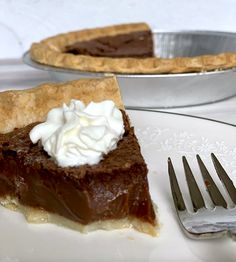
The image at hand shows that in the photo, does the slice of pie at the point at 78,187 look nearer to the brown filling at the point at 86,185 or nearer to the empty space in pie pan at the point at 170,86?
the brown filling at the point at 86,185

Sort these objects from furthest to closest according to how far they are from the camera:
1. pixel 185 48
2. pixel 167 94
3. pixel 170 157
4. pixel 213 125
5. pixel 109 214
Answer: pixel 185 48 → pixel 167 94 → pixel 213 125 → pixel 170 157 → pixel 109 214

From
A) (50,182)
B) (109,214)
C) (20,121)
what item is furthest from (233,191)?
(20,121)

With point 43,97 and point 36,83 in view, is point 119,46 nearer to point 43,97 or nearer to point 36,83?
point 36,83

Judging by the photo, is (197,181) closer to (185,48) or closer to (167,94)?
(167,94)

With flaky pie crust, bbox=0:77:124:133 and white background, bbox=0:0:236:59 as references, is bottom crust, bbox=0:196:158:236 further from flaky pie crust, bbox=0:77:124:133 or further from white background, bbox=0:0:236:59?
white background, bbox=0:0:236:59

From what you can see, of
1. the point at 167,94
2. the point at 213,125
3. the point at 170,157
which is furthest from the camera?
the point at 167,94

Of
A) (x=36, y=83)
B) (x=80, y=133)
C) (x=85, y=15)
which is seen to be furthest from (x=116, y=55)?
(x=80, y=133)

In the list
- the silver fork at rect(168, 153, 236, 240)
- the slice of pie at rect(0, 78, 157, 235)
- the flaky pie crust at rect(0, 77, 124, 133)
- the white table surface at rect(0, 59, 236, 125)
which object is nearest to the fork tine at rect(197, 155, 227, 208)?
the silver fork at rect(168, 153, 236, 240)
